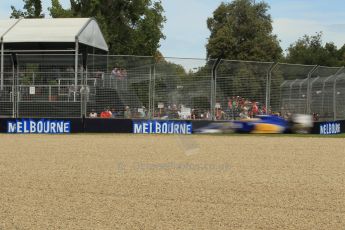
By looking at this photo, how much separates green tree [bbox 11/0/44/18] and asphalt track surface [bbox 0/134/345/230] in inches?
907

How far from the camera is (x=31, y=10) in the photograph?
4353 centimetres

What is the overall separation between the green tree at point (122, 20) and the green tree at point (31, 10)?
196 centimetres

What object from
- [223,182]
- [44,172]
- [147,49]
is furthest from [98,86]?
[147,49]

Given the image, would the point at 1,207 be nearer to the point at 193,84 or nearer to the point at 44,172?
the point at 44,172

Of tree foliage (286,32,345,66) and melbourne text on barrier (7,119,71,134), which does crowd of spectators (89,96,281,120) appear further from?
tree foliage (286,32,345,66)

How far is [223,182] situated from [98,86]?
423 inches

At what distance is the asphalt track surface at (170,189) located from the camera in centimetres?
Result: 572

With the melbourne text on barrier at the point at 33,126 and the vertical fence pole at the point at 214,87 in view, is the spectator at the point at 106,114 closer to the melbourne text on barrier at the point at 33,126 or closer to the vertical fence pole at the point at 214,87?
the melbourne text on barrier at the point at 33,126

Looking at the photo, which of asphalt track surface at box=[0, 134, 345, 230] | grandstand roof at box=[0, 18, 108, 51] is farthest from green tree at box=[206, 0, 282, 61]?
asphalt track surface at box=[0, 134, 345, 230]

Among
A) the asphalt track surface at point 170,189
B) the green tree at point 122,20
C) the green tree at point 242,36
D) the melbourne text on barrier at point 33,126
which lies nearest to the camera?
the asphalt track surface at point 170,189

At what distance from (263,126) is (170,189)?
11.1 meters

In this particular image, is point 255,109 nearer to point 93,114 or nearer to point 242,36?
point 93,114

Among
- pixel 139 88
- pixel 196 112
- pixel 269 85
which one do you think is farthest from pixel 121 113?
pixel 269 85

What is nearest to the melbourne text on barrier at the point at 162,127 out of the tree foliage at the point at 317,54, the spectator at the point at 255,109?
the spectator at the point at 255,109
